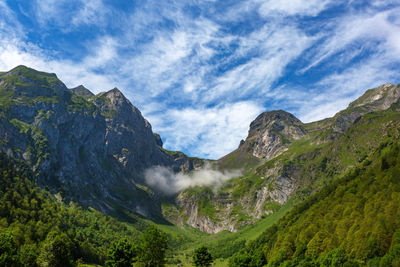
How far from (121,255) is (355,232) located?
111 m

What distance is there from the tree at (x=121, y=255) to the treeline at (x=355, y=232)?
7605 centimetres

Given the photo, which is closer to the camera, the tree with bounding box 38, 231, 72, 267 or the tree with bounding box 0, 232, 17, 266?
the tree with bounding box 38, 231, 72, 267

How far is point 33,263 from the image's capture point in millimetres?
96250

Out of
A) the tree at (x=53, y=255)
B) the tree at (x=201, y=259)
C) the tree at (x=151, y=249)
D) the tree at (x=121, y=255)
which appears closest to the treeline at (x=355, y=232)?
the tree at (x=201, y=259)

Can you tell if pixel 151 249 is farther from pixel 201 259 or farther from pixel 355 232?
pixel 355 232

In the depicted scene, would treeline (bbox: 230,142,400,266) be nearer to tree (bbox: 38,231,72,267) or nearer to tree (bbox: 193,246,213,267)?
tree (bbox: 193,246,213,267)

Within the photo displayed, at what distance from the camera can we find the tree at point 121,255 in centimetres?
8862

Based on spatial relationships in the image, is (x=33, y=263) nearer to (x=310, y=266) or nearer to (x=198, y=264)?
(x=198, y=264)

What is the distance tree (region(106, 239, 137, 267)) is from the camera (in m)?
88.6

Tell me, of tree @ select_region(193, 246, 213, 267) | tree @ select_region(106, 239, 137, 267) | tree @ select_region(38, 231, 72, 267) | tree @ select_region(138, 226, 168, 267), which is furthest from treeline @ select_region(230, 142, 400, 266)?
tree @ select_region(38, 231, 72, 267)

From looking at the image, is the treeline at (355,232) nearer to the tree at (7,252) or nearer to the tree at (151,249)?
the tree at (151,249)

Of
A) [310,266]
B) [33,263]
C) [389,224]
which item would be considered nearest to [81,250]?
[33,263]

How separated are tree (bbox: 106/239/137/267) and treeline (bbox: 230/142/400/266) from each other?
76.1 metres

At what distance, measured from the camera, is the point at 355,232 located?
127 metres
